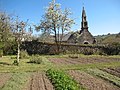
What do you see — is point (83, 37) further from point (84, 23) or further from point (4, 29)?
point (4, 29)

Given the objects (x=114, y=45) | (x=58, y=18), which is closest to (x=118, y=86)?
(x=114, y=45)

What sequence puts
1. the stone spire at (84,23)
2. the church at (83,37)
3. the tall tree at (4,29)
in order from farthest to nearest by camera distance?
the stone spire at (84,23) < the church at (83,37) < the tall tree at (4,29)

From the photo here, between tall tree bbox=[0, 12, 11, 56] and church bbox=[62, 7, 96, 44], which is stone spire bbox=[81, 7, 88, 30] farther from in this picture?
tall tree bbox=[0, 12, 11, 56]

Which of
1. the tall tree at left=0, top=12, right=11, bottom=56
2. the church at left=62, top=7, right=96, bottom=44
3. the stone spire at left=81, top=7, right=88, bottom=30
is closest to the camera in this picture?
the tall tree at left=0, top=12, right=11, bottom=56

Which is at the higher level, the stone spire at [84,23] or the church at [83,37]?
the stone spire at [84,23]

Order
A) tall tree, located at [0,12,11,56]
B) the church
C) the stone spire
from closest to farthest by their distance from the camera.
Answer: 1. tall tree, located at [0,12,11,56]
2. the church
3. the stone spire

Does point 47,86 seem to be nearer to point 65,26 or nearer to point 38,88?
point 38,88

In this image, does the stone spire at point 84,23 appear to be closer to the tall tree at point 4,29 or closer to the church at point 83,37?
the church at point 83,37

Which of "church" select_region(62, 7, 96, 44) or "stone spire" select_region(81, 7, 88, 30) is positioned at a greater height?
"stone spire" select_region(81, 7, 88, 30)

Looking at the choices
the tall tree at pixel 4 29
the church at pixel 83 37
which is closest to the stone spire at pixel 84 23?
the church at pixel 83 37

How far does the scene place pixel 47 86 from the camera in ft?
44.9

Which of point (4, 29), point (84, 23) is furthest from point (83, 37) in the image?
point (4, 29)

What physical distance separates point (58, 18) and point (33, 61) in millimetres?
22260

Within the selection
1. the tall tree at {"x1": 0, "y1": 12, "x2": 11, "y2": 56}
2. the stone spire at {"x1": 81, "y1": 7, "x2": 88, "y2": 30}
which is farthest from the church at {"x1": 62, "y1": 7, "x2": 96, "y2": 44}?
the tall tree at {"x1": 0, "y1": 12, "x2": 11, "y2": 56}
